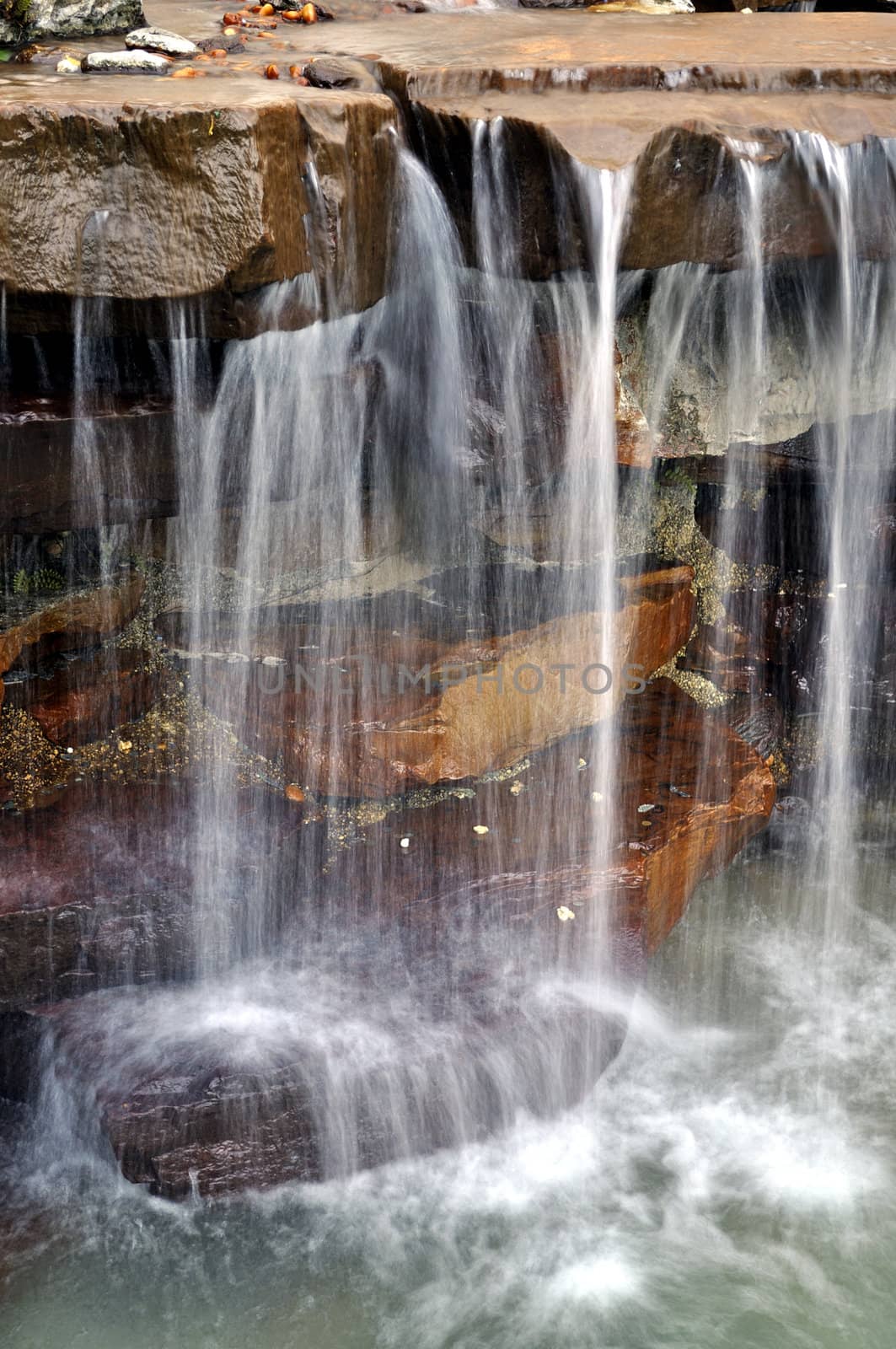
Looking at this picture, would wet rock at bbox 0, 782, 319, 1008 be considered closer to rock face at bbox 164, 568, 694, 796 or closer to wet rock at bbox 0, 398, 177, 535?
rock face at bbox 164, 568, 694, 796

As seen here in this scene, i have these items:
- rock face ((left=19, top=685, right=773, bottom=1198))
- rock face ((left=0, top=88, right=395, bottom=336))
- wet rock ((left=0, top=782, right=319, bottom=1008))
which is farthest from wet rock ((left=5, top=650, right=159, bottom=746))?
rock face ((left=0, top=88, right=395, bottom=336))

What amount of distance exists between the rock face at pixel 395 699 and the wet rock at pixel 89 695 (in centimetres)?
29

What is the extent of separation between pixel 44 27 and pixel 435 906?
391 cm

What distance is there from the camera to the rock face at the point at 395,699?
5082mm

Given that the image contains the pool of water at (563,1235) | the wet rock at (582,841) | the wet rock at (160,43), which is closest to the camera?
the pool of water at (563,1235)

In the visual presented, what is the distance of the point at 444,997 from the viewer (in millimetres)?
4668

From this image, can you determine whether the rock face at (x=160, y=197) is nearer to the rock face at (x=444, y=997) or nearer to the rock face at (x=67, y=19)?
the rock face at (x=67, y=19)

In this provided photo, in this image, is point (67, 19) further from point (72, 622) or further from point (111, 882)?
point (111, 882)

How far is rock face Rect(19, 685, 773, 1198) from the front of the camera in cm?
425

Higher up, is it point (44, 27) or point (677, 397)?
point (44, 27)

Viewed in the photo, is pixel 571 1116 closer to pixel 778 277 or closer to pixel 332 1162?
pixel 332 1162

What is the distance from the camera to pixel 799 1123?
14.9 ft

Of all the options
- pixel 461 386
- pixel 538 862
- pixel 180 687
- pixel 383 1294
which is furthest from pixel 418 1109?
pixel 461 386

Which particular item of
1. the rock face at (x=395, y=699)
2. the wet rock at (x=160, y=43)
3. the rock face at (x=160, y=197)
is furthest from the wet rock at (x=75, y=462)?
the wet rock at (x=160, y=43)
